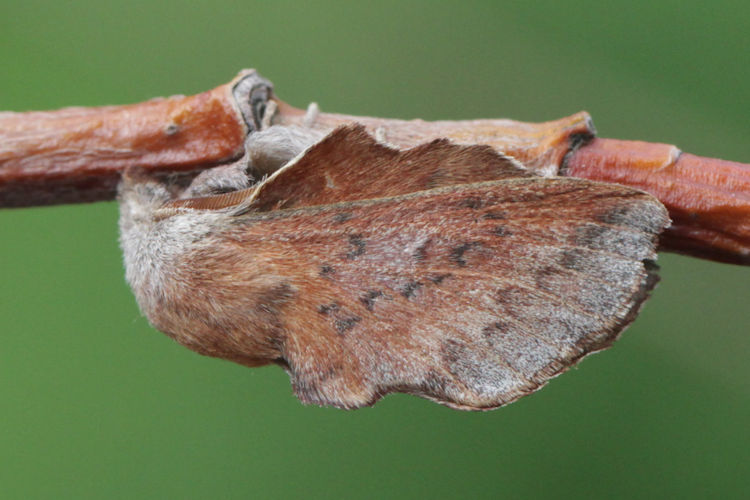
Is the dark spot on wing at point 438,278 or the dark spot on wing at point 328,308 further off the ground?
the dark spot on wing at point 438,278

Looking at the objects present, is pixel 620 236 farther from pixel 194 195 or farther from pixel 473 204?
pixel 194 195

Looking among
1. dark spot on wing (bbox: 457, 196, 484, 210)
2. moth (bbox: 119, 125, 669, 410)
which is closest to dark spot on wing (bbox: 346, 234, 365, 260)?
moth (bbox: 119, 125, 669, 410)

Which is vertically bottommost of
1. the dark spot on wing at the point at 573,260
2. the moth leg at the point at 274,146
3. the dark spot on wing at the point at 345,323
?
the dark spot on wing at the point at 345,323

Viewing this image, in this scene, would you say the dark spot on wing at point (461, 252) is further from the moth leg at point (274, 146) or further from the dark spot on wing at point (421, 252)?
the moth leg at point (274, 146)

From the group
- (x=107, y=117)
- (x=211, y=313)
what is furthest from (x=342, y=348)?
(x=107, y=117)

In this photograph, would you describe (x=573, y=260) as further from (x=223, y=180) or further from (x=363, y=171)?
(x=223, y=180)

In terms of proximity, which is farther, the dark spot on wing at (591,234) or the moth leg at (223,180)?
the moth leg at (223,180)

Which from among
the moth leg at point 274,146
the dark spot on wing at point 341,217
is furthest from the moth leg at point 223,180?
the dark spot on wing at point 341,217

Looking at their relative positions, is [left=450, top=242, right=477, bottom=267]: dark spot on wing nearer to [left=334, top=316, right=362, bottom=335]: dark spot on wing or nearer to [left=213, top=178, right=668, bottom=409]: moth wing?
[left=213, top=178, right=668, bottom=409]: moth wing
